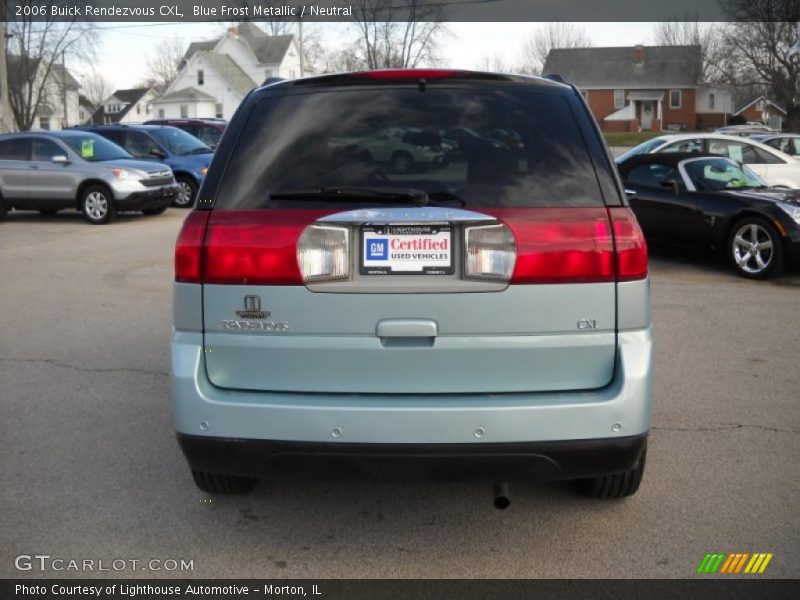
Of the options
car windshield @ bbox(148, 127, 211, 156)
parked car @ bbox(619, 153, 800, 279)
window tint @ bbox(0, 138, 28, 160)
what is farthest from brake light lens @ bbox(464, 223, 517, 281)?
car windshield @ bbox(148, 127, 211, 156)

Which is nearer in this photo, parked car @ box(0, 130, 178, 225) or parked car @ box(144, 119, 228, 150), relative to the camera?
parked car @ box(0, 130, 178, 225)

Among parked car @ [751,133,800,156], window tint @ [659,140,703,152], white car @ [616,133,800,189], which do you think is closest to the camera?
window tint @ [659,140,703,152]

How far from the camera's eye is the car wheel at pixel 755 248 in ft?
32.5

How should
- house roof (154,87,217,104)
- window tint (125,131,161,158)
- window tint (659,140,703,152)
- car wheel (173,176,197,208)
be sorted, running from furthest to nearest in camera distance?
house roof (154,87,217,104), window tint (125,131,161,158), car wheel (173,176,197,208), window tint (659,140,703,152)

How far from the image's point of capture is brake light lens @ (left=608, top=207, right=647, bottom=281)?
328 cm

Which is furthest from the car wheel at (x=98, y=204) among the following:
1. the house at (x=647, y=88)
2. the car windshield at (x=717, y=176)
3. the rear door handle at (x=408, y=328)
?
the house at (x=647, y=88)

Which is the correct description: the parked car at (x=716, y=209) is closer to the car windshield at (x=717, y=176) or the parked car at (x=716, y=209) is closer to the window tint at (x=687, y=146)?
the car windshield at (x=717, y=176)

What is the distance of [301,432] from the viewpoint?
3.22 meters

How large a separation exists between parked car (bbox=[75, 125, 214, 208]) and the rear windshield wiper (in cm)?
1636

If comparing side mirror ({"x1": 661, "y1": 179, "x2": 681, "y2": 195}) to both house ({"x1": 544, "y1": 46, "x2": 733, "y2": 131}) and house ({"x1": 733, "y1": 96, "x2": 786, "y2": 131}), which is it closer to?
house ({"x1": 544, "y1": 46, "x2": 733, "y2": 131})

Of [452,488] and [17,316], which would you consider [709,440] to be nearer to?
[452,488]

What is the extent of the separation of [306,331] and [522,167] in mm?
1020

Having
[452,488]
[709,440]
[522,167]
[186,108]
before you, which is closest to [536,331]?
→ [522,167]

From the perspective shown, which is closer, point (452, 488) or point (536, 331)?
point (536, 331)
